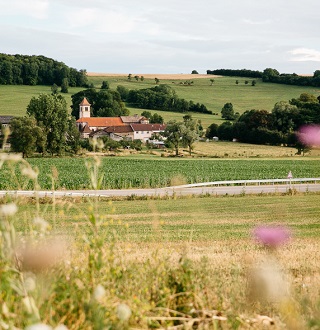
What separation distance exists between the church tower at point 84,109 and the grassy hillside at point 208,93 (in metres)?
12.4

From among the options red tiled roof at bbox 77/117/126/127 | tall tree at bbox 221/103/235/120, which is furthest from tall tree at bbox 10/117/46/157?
tall tree at bbox 221/103/235/120

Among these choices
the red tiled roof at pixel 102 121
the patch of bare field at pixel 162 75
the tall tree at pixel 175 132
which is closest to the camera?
the tall tree at pixel 175 132

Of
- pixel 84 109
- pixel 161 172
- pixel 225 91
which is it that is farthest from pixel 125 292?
pixel 225 91

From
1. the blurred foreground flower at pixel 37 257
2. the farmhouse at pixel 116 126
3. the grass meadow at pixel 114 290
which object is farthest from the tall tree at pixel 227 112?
the blurred foreground flower at pixel 37 257

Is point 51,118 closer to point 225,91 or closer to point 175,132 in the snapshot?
point 175,132

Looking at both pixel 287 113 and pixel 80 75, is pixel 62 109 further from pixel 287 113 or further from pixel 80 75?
pixel 80 75

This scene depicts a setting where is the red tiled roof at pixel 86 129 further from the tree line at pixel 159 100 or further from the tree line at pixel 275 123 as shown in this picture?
the tree line at pixel 275 123

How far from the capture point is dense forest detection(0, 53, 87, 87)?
147 meters

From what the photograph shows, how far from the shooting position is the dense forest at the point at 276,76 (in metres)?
142

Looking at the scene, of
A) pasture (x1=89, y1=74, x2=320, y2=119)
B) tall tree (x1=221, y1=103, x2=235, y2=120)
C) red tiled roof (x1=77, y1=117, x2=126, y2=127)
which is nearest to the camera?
tall tree (x1=221, y1=103, x2=235, y2=120)

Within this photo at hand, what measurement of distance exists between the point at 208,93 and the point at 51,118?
74.4 m

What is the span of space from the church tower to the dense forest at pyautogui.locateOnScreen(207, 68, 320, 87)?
52745mm

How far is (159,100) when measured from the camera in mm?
138375

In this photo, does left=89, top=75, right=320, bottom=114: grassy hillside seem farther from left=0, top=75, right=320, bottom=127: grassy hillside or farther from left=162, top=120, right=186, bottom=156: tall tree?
left=162, top=120, right=186, bottom=156: tall tree
